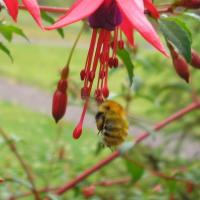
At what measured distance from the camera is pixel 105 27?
717 millimetres

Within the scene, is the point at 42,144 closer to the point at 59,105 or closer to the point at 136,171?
the point at 136,171

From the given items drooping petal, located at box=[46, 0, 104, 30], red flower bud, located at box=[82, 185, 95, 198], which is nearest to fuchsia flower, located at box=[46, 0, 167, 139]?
drooping petal, located at box=[46, 0, 104, 30]

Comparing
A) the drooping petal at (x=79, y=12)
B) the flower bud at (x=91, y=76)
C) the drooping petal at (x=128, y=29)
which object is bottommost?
the flower bud at (x=91, y=76)

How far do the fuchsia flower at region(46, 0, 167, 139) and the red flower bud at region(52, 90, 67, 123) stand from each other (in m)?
0.09

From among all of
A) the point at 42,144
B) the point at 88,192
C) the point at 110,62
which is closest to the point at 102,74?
the point at 110,62

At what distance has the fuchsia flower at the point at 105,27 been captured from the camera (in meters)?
0.59

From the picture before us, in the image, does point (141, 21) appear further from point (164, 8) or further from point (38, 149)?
point (38, 149)

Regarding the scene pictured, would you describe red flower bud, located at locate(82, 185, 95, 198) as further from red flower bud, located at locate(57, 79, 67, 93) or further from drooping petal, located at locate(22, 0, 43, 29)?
drooping petal, located at locate(22, 0, 43, 29)

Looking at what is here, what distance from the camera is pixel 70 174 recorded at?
7.66 feet

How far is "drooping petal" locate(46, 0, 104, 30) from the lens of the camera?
0.59 metres

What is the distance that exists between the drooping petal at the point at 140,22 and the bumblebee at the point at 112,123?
348 mm

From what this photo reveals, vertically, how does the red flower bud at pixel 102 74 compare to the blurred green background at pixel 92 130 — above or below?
above

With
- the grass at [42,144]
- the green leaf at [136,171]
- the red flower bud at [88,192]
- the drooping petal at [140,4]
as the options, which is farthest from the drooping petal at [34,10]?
the grass at [42,144]

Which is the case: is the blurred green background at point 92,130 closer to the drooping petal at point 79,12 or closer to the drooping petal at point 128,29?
the drooping petal at point 128,29
